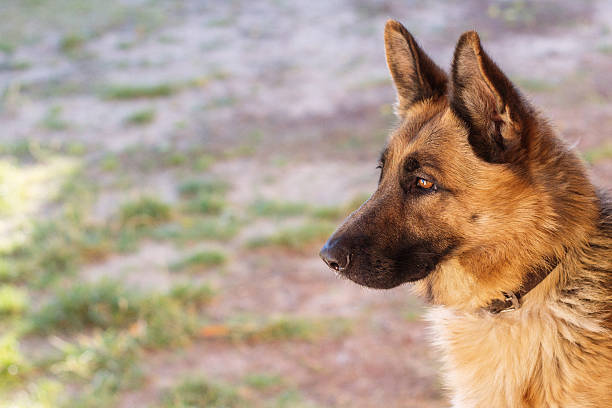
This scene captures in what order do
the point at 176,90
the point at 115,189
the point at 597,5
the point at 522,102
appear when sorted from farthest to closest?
the point at 597,5, the point at 176,90, the point at 115,189, the point at 522,102

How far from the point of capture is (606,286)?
2.38 m

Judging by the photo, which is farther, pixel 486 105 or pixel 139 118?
pixel 139 118

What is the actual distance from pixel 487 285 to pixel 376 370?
1682 millimetres

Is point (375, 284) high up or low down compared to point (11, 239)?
up

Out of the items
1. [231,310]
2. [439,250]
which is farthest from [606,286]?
[231,310]

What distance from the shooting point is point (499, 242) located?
7.98 feet

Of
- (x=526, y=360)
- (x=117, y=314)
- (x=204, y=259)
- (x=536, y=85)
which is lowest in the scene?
(x=117, y=314)

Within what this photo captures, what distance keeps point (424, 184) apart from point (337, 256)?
0.49 metres

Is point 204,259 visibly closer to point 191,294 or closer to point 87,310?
point 191,294

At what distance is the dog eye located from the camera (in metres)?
2.51

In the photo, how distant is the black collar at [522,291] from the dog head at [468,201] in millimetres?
33

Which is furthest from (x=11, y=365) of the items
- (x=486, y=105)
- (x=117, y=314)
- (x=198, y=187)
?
(x=486, y=105)

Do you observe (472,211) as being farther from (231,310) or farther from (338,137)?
(338,137)

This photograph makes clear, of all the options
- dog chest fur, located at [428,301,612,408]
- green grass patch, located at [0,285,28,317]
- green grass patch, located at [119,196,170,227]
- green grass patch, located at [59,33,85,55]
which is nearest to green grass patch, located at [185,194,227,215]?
green grass patch, located at [119,196,170,227]
